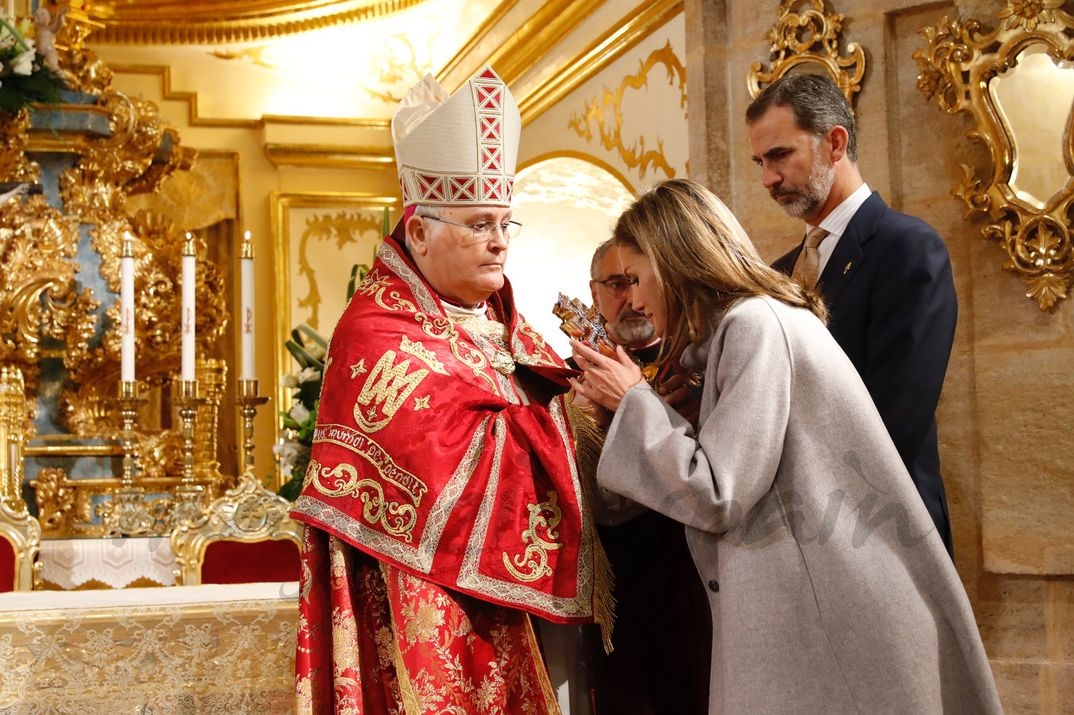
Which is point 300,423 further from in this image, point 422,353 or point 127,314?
point 422,353

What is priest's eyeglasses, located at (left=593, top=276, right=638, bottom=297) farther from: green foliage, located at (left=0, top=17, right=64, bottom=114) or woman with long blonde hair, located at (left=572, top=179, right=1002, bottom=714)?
green foliage, located at (left=0, top=17, right=64, bottom=114)

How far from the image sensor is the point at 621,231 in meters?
2.37

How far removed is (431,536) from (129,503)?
2.14 metres

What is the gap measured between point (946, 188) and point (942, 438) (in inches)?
27.8

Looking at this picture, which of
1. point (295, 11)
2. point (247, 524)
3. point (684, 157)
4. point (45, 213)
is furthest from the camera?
point (295, 11)

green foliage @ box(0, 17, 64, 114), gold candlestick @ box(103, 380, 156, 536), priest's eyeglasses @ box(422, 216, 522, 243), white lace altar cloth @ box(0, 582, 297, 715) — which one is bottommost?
white lace altar cloth @ box(0, 582, 297, 715)

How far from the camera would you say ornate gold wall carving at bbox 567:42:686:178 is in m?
4.93

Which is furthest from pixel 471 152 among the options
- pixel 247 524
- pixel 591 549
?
pixel 247 524

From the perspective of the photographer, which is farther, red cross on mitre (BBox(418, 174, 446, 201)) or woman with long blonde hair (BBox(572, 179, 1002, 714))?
red cross on mitre (BBox(418, 174, 446, 201))

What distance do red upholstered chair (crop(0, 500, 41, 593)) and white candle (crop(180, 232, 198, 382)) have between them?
0.68 m

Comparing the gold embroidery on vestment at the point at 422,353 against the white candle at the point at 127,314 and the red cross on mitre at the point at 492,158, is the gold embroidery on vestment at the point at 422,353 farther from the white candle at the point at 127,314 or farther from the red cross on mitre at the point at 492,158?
the white candle at the point at 127,314

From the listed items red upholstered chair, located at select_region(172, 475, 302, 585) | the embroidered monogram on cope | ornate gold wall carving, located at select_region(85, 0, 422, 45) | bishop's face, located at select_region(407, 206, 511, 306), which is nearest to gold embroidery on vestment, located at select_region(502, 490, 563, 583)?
the embroidered monogram on cope

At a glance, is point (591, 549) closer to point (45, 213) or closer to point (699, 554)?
point (699, 554)

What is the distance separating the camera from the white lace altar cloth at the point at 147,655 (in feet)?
8.23
